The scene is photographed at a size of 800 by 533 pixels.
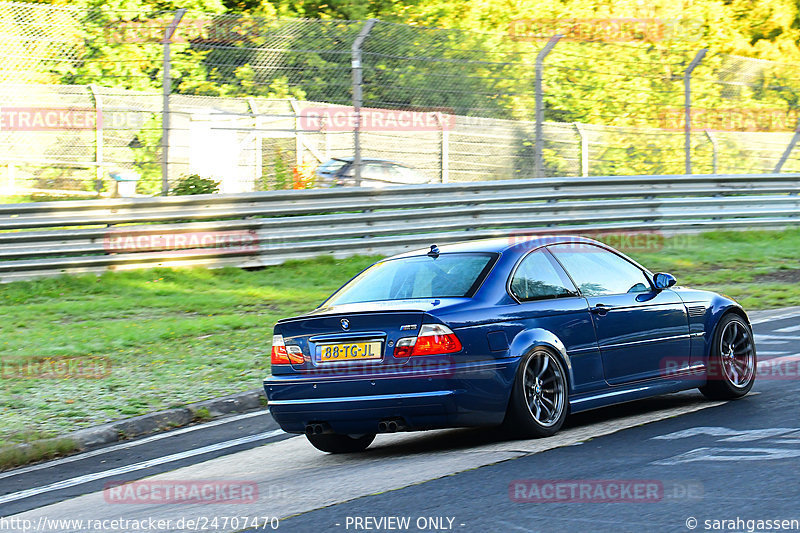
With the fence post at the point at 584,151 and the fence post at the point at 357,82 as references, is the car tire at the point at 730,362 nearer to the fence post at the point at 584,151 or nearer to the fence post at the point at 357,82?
the fence post at the point at 357,82

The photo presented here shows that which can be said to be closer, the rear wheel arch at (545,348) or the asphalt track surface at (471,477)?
the asphalt track surface at (471,477)

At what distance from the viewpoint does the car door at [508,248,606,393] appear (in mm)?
7180

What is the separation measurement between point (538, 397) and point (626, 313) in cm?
111

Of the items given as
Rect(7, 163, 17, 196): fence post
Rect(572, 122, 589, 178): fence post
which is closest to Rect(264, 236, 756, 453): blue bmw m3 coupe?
Rect(7, 163, 17, 196): fence post

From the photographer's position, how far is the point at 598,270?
7.91m

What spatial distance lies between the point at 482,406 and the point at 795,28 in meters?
36.2

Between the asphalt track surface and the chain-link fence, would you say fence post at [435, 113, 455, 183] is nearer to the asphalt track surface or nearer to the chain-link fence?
the chain-link fence

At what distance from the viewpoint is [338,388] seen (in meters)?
6.80

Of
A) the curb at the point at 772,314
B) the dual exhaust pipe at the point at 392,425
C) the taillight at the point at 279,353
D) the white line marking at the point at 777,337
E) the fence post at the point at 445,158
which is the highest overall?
the fence post at the point at 445,158

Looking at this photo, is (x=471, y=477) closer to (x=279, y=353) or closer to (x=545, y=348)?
(x=545, y=348)

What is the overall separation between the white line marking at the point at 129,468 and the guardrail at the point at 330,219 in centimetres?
708

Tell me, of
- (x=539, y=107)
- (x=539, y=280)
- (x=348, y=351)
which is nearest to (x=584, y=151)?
(x=539, y=107)

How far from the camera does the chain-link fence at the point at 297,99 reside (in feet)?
48.2

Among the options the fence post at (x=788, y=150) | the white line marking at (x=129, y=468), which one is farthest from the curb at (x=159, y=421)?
the fence post at (x=788, y=150)
